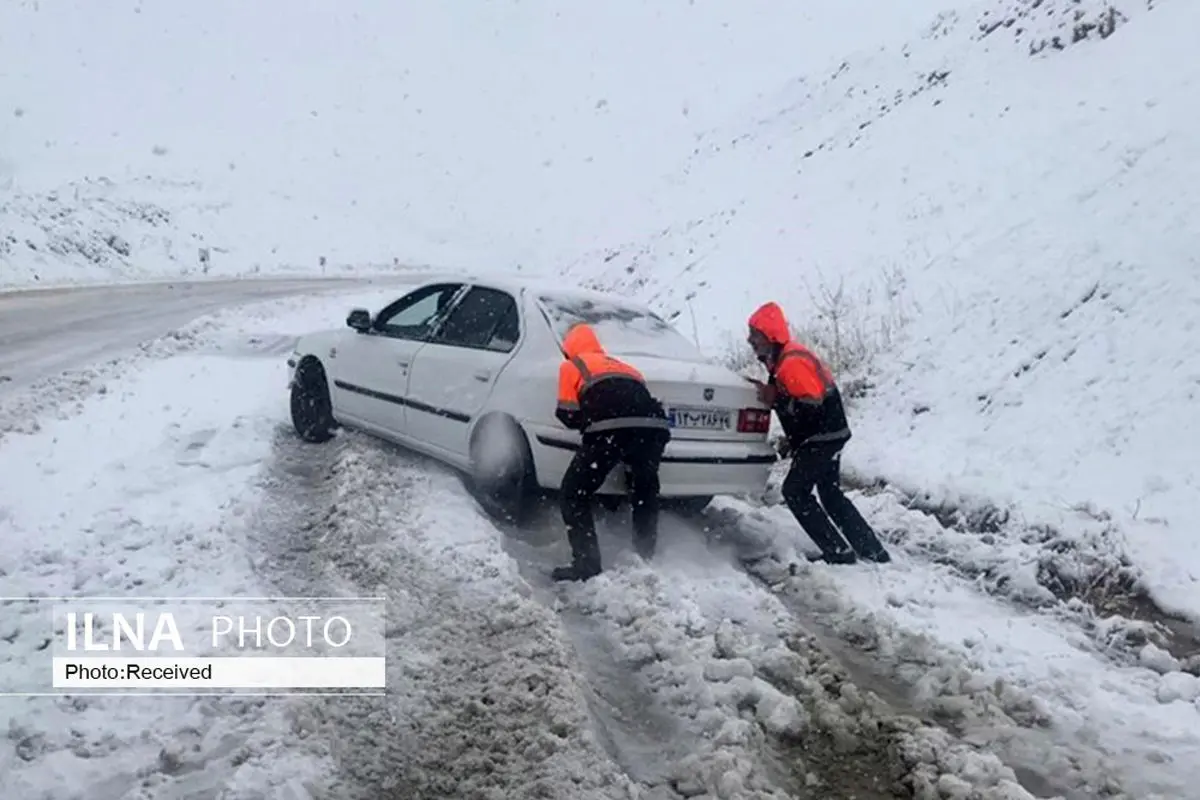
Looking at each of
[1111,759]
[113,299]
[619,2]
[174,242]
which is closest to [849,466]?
Result: [1111,759]

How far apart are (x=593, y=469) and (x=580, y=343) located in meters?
0.67

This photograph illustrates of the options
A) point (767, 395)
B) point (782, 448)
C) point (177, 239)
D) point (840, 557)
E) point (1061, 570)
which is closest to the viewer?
point (1061, 570)

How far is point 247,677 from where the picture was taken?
3.86 meters

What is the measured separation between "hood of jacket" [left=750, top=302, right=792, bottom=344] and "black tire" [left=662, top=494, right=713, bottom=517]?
1220mm

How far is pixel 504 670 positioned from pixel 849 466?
4.27m

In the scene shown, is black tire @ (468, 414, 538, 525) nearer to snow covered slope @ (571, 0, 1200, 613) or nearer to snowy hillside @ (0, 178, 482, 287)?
snow covered slope @ (571, 0, 1200, 613)

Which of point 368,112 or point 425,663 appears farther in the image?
point 368,112

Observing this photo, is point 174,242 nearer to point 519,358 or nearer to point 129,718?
point 519,358

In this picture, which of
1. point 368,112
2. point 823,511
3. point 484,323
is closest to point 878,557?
point 823,511

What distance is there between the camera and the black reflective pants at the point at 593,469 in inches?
205

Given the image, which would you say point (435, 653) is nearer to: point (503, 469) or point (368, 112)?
point (503, 469)

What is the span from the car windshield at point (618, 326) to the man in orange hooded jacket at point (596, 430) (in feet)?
2.54

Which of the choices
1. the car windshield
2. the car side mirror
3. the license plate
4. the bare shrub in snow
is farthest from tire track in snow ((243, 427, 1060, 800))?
the bare shrub in snow

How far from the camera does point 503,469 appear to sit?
5980 mm
